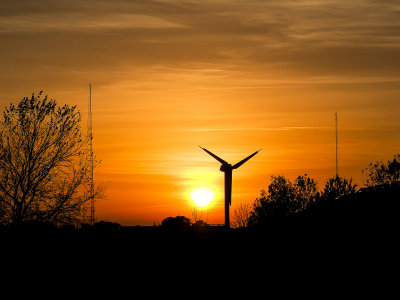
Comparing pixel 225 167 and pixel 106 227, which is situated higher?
pixel 225 167

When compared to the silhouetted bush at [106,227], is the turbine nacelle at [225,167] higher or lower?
higher

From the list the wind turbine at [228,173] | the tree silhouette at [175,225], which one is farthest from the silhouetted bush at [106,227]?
the wind turbine at [228,173]

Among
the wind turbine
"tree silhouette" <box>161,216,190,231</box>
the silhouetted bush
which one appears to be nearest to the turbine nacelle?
the wind turbine

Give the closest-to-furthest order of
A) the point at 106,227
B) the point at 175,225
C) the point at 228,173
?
the point at 106,227, the point at 228,173, the point at 175,225

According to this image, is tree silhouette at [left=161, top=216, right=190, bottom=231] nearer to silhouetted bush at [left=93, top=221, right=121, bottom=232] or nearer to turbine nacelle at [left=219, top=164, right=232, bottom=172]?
silhouetted bush at [left=93, top=221, right=121, bottom=232]

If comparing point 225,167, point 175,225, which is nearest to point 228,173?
point 225,167

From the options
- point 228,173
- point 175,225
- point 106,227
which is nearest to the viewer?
point 106,227

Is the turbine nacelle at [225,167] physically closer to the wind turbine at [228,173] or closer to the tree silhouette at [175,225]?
the wind turbine at [228,173]

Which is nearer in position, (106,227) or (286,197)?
(106,227)

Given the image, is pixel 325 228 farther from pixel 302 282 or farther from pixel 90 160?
pixel 90 160

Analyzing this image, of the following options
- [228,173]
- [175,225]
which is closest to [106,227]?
[228,173]

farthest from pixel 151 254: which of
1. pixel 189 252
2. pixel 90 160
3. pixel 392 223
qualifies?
pixel 90 160

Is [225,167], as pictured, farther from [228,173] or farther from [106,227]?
[106,227]

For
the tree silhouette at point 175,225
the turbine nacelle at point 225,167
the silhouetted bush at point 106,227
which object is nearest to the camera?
the silhouetted bush at point 106,227
